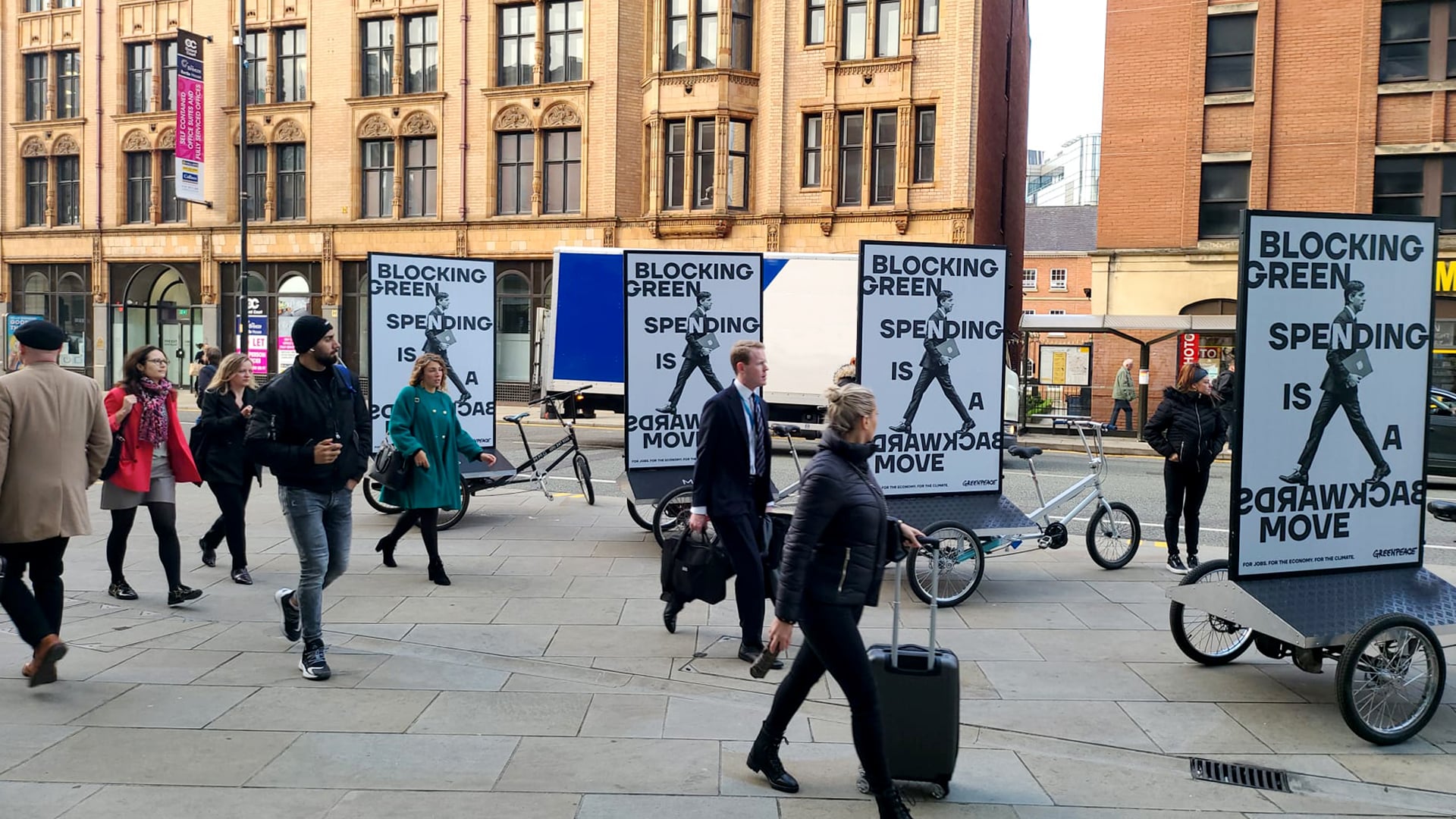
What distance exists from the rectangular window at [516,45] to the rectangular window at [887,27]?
32.2 ft

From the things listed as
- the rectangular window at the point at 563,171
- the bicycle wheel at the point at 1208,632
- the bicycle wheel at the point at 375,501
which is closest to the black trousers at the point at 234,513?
the bicycle wheel at the point at 375,501

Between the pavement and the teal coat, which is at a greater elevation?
the teal coat

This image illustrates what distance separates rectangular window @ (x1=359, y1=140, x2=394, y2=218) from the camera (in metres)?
34.5

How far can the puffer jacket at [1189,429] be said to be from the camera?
9.52 meters

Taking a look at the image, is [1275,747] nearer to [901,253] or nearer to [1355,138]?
[901,253]

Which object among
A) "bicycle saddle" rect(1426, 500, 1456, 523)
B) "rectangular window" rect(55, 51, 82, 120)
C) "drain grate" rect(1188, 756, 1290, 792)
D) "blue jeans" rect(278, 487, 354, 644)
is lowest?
"drain grate" rect(1188, 756, 1290, 792)

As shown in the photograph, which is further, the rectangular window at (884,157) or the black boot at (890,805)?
the rectangular window at (884,157)

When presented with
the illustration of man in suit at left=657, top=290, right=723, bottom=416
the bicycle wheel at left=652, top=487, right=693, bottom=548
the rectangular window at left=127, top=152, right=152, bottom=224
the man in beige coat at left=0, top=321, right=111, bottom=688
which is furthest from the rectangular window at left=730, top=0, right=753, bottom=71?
the man in beige coat at left=0, top=321, right=111, bottom=688

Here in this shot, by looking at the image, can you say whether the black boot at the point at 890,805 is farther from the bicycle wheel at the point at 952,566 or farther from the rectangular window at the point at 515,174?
the rectangular window at the point at 515,174

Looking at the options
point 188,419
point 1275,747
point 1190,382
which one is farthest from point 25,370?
point 188,419

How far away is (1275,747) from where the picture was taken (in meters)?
5.53

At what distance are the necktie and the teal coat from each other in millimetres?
2919

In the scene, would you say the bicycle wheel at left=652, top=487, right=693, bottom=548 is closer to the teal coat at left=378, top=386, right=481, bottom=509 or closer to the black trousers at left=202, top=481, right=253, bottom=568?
the teal coat at left=378, top=386, right=481, bottom=509

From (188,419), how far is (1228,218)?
24.4 m
